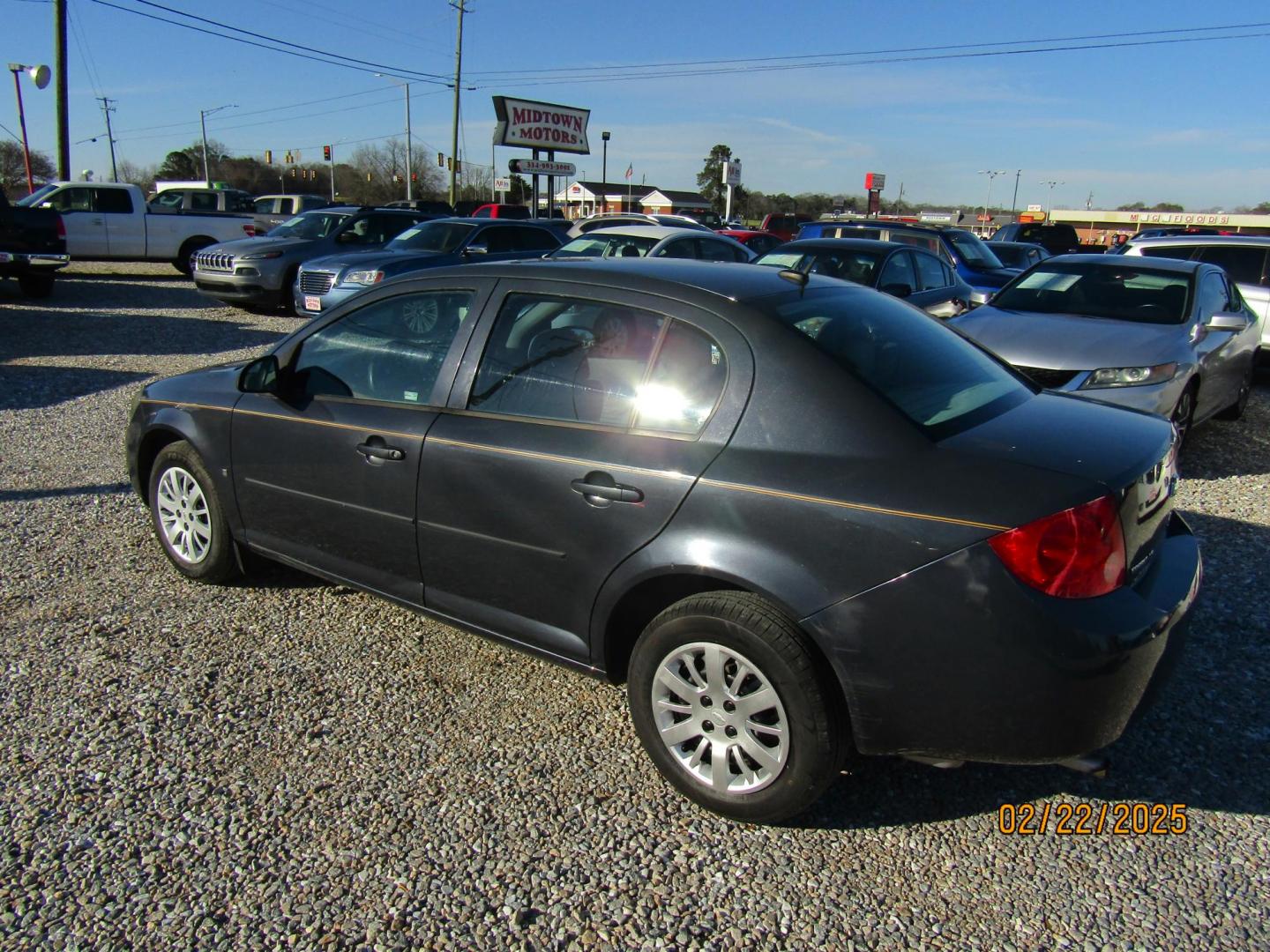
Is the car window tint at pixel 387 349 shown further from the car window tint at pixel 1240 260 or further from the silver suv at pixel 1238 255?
the car window tint at pixel 1240 260

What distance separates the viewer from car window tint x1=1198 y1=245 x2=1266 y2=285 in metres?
11.1

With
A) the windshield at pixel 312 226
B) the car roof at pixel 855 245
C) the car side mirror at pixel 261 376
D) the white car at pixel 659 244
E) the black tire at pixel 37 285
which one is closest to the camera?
the car side mirror at pixel 261 376

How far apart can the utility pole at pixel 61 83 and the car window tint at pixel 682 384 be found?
25681mm

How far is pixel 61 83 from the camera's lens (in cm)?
2288

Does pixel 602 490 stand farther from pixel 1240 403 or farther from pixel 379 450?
pixel 1240 403

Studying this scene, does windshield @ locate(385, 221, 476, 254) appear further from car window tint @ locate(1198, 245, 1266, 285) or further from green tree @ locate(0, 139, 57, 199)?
green tree @ locate(0, 139, 57, 199)

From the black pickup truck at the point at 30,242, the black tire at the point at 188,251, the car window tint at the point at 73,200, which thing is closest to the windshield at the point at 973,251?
the black pickup truck at the point at 30,242

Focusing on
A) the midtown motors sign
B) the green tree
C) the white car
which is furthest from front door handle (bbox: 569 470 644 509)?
the green tree

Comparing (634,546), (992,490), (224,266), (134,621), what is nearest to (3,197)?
(224,266)

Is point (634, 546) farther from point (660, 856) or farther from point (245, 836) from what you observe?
point (245, 836)

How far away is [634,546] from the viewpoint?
9.18 feet

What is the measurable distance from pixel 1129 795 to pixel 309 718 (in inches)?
110

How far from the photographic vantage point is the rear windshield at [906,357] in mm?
2789
